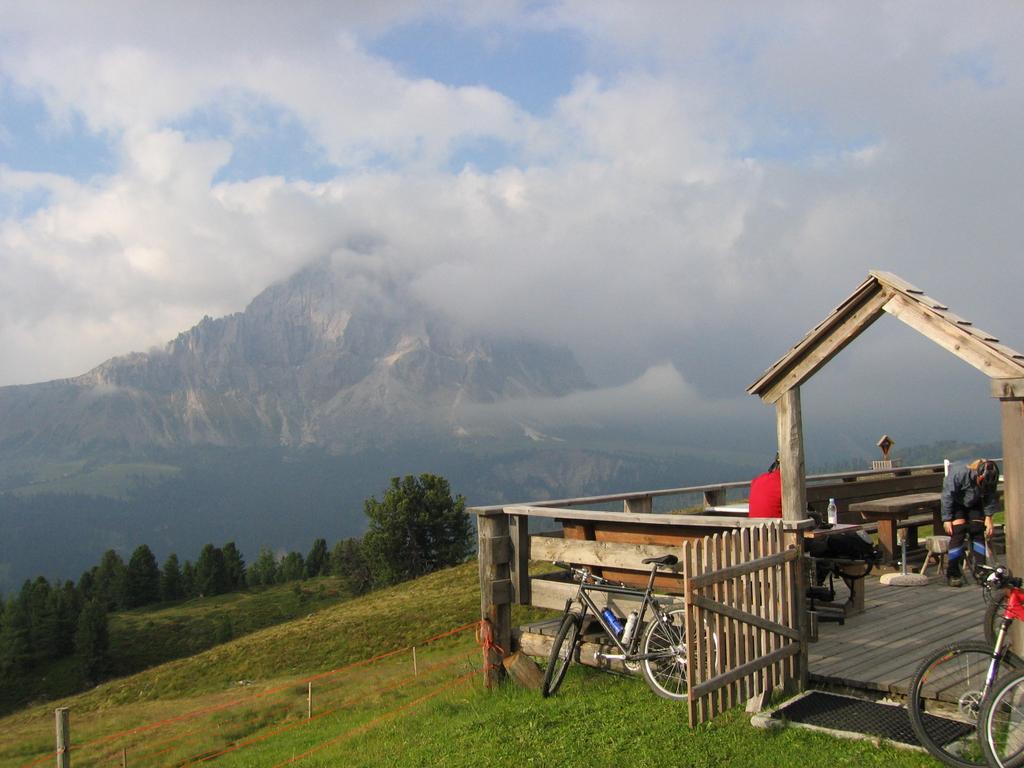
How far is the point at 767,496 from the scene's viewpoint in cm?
1009

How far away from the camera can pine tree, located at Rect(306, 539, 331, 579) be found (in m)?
137

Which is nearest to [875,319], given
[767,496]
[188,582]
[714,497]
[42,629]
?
[767,496]

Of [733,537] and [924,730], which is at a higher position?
[733,537]

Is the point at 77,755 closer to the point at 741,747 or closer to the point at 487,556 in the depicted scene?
the point at 487,556

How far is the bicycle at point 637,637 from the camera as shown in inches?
322

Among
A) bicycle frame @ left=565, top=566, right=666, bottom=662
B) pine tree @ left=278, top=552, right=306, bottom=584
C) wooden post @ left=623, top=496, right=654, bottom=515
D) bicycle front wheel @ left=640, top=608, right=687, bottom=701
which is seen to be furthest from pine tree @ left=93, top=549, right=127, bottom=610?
bicycle front wheel @ left=640, top=608, right=687, bottom=701

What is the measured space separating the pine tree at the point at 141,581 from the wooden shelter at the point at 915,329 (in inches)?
5211

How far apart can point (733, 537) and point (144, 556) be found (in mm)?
137954

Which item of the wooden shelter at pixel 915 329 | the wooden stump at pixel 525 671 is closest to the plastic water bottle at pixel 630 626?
the wooden stump at pixel 525 671

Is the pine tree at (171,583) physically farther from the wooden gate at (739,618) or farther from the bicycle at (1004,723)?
the bicycle at (1004,723)

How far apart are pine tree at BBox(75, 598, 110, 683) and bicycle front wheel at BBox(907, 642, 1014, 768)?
93.5 metres

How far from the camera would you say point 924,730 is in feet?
20.0

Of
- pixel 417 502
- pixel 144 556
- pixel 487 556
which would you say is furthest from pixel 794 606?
pixel 144 556

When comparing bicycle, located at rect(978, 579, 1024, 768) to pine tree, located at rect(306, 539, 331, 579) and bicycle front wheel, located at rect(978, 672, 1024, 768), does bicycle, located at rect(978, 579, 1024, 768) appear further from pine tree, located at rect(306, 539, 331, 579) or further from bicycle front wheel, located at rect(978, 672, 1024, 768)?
pine tree, located at rect(306, 539, 331, 579)
